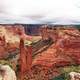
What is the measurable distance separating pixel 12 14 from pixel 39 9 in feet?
1.51

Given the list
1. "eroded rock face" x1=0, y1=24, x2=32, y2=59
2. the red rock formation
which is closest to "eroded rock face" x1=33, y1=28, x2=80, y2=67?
the red rock formation

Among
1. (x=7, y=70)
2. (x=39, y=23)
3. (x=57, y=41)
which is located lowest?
(x=7, y=70)

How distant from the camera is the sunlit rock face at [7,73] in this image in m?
4.50

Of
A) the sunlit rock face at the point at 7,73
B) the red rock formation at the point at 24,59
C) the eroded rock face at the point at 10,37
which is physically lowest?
the sunlit rock face at the point at 7,73

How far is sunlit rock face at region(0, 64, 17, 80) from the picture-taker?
4496mm

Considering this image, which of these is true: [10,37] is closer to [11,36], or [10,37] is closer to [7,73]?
[11,36]

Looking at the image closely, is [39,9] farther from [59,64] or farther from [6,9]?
[59,64]

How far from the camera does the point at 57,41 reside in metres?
4.54

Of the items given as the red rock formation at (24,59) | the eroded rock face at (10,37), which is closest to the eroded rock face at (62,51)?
the red rock formation at (24,59)

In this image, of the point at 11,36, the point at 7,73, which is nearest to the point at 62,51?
the point at 11,36

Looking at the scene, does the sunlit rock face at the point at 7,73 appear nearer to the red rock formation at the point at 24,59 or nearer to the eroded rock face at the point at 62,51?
the red rock formation at the point at 24,59

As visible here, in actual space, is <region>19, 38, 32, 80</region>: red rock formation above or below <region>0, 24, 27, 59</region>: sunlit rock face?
below

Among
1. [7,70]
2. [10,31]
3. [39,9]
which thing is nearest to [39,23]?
[39,9]

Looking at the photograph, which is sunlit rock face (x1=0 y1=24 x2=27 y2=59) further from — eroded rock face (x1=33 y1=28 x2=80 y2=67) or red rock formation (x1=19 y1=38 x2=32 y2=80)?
eroded rock face (x1=33 y1=28 x2=80 y2=67)
